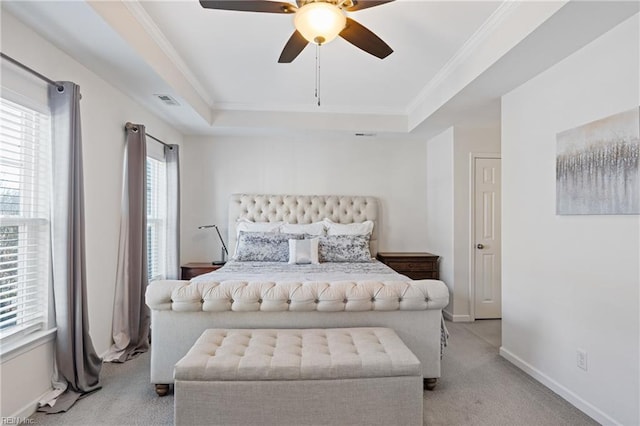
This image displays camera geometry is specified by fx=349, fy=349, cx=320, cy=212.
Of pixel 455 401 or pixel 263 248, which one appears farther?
pixel 263 248

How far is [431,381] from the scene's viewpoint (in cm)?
255

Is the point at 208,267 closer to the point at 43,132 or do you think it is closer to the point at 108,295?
the point at 108,295

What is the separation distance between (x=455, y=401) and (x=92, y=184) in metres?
3.20

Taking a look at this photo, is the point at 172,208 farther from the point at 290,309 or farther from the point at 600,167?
the point at 600,167

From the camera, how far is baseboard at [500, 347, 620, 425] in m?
2.15

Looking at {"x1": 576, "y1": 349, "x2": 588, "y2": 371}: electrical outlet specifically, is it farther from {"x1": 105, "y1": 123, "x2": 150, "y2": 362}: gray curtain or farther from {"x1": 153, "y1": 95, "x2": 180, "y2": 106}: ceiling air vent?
{"x1": 153, "y1": 95, "x2": 180, "y2": 106}: ceiling air vent

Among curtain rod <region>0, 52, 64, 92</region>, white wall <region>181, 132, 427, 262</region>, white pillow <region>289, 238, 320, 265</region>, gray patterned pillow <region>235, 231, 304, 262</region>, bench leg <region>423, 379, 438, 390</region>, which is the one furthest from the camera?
white wall <region>181, 132, 427, 262</region>

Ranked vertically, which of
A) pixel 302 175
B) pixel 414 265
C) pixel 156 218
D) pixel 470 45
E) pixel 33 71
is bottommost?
pixel 414 265

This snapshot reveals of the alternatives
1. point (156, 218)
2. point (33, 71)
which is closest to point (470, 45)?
point (33, 71)

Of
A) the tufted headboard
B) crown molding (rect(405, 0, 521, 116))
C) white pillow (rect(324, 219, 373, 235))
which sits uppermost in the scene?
crown molding (rect(405, 0, 521, 116))

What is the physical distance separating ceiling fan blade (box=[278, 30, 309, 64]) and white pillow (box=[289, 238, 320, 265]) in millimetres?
2079

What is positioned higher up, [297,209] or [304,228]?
[297,209]

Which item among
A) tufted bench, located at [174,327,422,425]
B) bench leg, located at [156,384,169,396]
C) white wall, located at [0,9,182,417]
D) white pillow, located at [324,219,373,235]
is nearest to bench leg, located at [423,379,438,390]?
tufted bench, located at [174,327,422,425]

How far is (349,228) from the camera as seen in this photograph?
4.60 m
